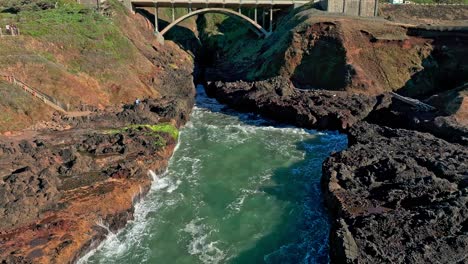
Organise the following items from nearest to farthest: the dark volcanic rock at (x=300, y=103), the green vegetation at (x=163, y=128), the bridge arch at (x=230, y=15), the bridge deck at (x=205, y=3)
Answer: the green vegetation at (x=163, y=128) < the dark volcanic rock at (x=300, y=103) < the bridge deck at (x=205, y=3) < the bridge arch at (x=230, y=15)

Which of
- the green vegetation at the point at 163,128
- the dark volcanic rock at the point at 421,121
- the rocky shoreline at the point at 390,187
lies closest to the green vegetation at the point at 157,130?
the green vegetation at the point at 163,128

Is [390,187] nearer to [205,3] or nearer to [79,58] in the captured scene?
[79,58]

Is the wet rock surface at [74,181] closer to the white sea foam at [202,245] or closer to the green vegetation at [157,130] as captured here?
the green vegetation at [157,130]

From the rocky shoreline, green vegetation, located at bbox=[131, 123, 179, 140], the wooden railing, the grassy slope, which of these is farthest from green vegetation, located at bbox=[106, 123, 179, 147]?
the rocky shoreline

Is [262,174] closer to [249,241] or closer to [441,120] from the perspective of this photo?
[249,241]

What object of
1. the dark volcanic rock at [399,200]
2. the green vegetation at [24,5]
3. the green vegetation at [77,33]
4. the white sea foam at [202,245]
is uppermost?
the green vegetation at [24,5]

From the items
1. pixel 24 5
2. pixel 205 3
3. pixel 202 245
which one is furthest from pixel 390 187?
pixel 24 5

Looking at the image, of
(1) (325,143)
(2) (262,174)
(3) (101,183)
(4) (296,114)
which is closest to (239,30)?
(4) (296,114)
